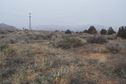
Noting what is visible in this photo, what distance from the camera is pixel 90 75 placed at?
1037 centimetres

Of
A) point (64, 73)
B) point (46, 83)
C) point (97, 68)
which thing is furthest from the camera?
point (97, 68)

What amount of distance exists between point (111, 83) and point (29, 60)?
15.0 feet

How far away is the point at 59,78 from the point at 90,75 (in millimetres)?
1365

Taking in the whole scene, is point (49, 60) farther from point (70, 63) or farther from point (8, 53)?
point (8, 53)

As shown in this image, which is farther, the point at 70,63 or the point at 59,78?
the point at 70,63

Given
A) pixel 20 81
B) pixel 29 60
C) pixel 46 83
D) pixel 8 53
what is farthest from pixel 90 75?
pixel 8 53

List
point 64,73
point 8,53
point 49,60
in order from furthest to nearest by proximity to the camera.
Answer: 1. point 8,53
2. point 49,60
3. point 64,73

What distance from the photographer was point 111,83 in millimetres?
9664

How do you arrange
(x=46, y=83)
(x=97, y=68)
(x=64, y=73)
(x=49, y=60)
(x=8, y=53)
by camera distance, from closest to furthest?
(x=46, y=83)
(x=64, y=73)
(x=97, y=68)
(x=49, y=60)
(x=8, y=53)


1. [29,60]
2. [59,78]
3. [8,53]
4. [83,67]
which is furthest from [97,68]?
[8,53]

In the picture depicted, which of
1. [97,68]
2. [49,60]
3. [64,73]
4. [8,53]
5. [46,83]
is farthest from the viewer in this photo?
[8,53]

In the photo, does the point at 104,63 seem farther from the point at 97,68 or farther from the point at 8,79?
the point at 8,79

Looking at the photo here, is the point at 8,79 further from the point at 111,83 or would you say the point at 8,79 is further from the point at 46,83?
the point at 111,83

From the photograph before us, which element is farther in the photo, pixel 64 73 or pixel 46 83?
pixel 64 73
